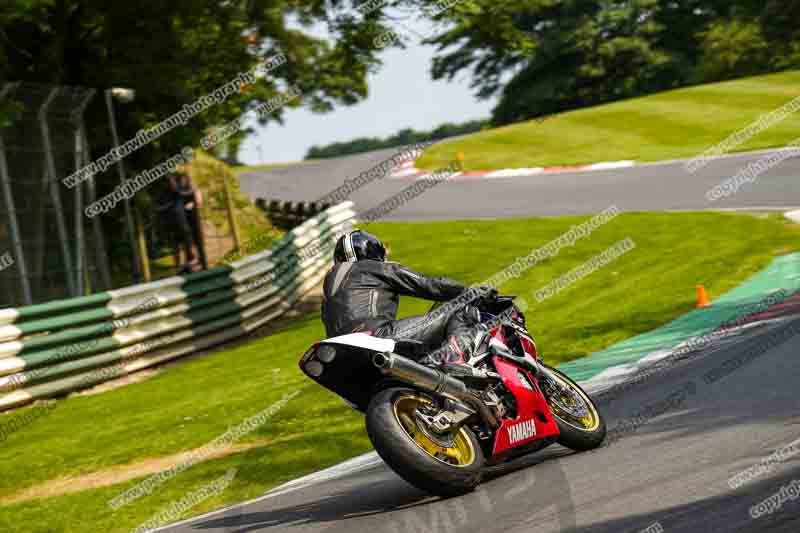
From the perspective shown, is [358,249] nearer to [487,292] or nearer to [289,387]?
[487,292]

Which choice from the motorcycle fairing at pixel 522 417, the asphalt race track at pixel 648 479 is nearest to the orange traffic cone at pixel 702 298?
the asphalt race track at pixel 648 479

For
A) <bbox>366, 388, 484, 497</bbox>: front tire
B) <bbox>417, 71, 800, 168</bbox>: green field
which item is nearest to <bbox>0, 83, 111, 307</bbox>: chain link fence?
<bbox>366, 388, 484, 497</bbox>: front tire

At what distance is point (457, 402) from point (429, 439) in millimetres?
326

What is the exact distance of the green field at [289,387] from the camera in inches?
354

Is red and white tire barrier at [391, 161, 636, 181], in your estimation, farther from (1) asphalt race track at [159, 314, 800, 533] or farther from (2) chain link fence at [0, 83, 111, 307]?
(1) asphalt race track at [159, 314, 800, 533]

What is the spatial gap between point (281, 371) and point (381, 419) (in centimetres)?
799

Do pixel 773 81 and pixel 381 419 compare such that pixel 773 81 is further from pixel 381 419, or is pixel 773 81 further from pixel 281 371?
pixel 381 419

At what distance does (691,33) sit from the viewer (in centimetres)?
6869

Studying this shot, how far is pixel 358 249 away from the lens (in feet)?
23.5

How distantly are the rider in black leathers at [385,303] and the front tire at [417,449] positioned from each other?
20.1 inches

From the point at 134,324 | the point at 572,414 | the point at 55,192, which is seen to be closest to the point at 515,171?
the point at 55,192

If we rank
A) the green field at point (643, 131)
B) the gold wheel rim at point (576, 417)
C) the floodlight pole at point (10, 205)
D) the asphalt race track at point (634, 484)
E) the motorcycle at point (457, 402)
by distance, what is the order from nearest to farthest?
the asphalt race track at point (634, 484) < the motorcycle at point (457, 402) < the gold wheel rim at point (576, 417) < the floodlight pole at point (10, 205) < the green field at point (643, 131)

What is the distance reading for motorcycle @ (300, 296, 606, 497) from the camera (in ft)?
20.3

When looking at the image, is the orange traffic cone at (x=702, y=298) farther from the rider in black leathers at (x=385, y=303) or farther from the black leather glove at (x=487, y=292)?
the rider in black leathers at (x=385, y=303)
